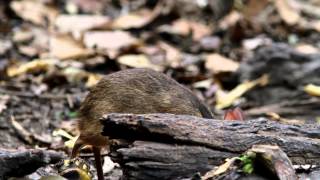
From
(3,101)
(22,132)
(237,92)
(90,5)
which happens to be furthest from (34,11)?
(22,132)

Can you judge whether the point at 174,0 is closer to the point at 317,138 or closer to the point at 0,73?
the point at 0,73

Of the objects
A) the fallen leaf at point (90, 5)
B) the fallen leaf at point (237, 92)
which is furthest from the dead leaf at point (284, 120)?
the fallen leaf at point (90, 5)

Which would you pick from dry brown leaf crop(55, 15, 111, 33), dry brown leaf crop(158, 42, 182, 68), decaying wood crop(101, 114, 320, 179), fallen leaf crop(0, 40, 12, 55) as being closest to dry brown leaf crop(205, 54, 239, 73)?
dry brown leaf crop(158, 42, 182, 68)

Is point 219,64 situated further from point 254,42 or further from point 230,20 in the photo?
point 230,20

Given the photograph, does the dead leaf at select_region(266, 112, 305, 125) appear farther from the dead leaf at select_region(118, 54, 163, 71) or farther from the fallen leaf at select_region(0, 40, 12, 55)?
the fallen leaf at select_region(0, 40, 12, 55)

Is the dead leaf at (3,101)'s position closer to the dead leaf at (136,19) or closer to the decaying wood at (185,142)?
the dead leaf at (136,19)

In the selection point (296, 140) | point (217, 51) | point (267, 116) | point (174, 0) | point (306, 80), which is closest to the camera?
point (296, 140)

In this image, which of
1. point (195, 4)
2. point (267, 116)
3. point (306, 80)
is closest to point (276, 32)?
point (195, 4)
